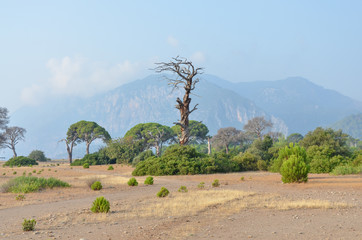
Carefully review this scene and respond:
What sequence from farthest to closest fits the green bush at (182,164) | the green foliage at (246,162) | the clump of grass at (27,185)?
the green foliage at (246,162) < the green bush at (182,164) < the clump of grass at (27,185)

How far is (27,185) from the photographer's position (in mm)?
17859

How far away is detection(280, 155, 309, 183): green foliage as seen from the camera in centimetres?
1745

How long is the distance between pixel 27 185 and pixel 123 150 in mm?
30967

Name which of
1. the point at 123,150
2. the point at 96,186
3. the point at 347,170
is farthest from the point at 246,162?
the point at 123,150

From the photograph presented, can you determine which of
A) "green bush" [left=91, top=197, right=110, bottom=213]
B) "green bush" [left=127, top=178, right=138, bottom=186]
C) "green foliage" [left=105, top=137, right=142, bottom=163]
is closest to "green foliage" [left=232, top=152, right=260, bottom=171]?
"green bush" [left=127, top=178, right=138, bottom=186]

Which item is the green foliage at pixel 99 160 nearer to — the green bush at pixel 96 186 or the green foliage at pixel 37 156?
the green foliage at pixel 37 156

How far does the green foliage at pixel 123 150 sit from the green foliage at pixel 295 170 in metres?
31.5

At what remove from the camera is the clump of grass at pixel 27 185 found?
703 inches

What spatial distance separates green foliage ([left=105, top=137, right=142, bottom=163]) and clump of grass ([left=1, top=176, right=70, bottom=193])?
27318 millimetres

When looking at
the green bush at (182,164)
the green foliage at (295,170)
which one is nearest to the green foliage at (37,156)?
the green bush at (182,164)

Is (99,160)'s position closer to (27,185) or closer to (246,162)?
(246,162)

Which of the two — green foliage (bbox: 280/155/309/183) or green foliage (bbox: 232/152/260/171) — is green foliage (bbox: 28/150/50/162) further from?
Result: green foliage (bbox: 280/155/309/183)

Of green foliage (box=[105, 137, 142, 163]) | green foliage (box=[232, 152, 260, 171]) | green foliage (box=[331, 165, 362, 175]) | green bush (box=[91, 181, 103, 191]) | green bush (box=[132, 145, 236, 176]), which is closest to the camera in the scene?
green bush (box=[91, 181, 103, 191])

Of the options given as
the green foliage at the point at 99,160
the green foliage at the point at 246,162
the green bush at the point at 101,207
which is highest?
the green foliage at the point at 99,160
